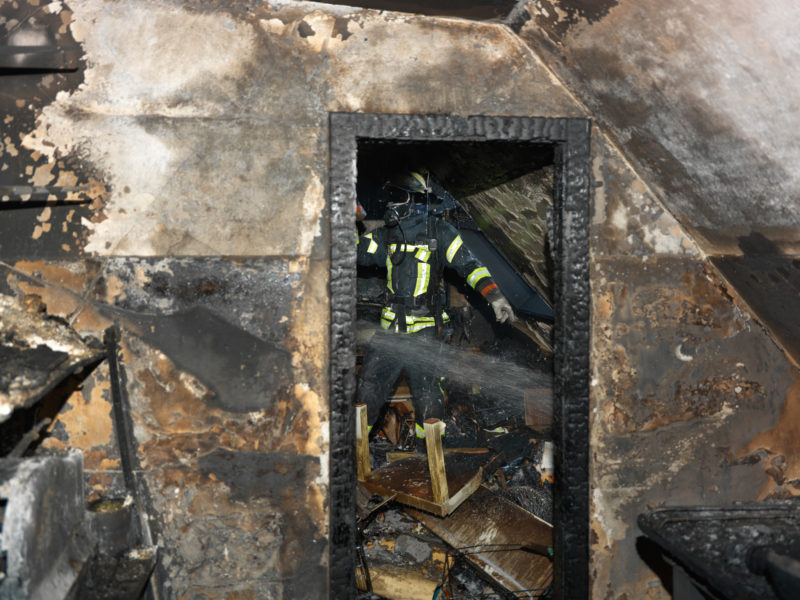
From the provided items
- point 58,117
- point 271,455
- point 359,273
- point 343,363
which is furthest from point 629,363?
point 359,273

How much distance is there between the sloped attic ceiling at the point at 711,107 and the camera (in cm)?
180

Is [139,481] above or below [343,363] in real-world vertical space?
below

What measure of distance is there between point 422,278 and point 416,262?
0.15m

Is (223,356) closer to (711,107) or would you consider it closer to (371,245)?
(711,107)

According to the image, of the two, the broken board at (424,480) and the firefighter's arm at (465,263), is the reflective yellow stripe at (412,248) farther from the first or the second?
the broken board at (424,480)

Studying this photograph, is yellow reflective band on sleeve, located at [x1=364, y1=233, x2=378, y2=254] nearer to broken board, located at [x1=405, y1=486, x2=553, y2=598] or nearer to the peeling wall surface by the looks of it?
broken board, located at [x1=405, y1=486, x2=553, y2=598]

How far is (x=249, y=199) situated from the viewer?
242 centimetres

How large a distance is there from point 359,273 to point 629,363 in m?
4.00

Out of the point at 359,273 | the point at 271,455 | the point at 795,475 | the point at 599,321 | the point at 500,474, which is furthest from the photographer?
the point at 359,273

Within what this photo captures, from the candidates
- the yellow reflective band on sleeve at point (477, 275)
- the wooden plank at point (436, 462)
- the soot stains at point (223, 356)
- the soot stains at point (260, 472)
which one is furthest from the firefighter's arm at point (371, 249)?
the soot stains at point (260, 472)

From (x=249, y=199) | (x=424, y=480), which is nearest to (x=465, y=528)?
(x=424, y=480)

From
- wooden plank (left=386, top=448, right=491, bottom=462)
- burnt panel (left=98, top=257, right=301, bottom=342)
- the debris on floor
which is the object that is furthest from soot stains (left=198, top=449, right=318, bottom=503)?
wooden plank (left=386, top=448, right=491, bottom=462)

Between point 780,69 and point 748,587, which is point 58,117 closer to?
point 780,69

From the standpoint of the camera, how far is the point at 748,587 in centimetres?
181
